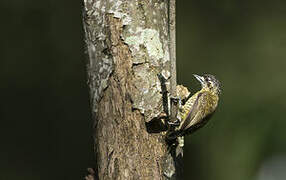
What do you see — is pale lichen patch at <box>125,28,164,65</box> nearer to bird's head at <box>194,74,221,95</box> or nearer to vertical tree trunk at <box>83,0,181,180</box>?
vertical tree trunk at <box>83,0,181,180</box>

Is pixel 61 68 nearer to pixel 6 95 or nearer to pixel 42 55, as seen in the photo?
pixel 42 55

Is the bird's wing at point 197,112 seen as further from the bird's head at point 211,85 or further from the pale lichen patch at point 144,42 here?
the pale lichen patch at point 144,42

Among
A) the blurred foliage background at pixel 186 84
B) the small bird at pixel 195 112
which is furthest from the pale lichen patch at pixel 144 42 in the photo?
the blurred foliage background at pixel 186 84

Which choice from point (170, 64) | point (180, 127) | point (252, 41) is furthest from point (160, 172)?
point (252, 41)

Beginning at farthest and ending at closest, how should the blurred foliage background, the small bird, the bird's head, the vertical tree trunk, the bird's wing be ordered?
the blurred foliage background < the bird's head < the bird's wing < the small bird < the vertical tree trunk

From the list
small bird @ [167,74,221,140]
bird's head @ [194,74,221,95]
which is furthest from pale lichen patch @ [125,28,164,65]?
bird's head @ [194,74,221,95]

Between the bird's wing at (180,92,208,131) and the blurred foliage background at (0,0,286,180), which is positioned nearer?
the bird's wing at (180,92,208,131)

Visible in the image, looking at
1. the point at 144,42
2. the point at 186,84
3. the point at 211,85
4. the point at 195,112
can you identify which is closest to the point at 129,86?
the point at 144,42
